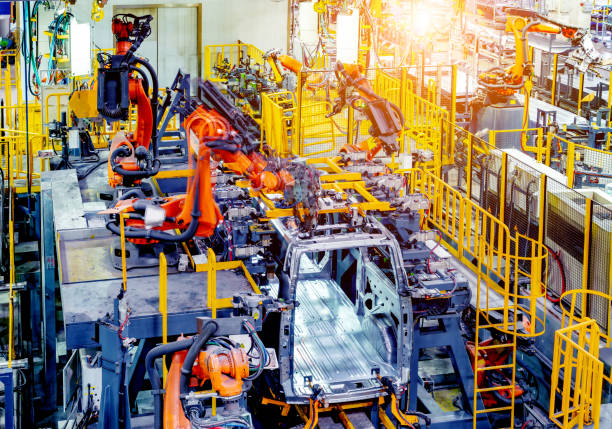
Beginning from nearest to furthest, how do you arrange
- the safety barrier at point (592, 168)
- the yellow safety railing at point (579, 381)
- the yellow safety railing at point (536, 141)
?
the yellow safety railing at point (579, 381) < the safety barrier at point (592, 168) < the yellow safety railing at point (536, 141)

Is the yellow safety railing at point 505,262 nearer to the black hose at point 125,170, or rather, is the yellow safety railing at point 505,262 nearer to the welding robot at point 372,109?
the welding robot at point 372,109

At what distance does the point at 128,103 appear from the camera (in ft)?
37.6

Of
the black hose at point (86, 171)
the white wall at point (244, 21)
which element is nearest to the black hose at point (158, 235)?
the black hose at point (86, 171)

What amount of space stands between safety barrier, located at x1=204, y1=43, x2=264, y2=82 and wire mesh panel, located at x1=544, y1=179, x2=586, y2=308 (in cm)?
1030

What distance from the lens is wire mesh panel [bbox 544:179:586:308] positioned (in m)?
11.2

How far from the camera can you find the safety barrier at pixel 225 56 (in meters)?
20.9

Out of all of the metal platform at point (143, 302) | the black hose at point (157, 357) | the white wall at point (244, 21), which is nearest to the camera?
the black hose at point (157, 357)

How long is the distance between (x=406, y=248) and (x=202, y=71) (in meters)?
12.5

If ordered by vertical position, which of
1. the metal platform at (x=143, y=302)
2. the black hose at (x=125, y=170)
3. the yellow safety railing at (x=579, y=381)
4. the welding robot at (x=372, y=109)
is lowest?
the yellow safety railing at (x=579, y=381)

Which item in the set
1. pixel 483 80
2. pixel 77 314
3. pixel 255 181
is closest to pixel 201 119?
pixel 255 181

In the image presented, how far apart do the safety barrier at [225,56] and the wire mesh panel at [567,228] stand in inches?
406

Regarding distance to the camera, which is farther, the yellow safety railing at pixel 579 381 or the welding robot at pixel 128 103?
the welding robot at pixel 128 103

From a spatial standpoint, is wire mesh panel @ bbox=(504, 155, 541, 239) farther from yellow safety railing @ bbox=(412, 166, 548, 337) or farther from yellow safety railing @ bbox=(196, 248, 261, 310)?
yellow safety railing @ bbox=(196, 248, 261, 310)

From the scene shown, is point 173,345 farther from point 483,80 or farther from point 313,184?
point 483,80
